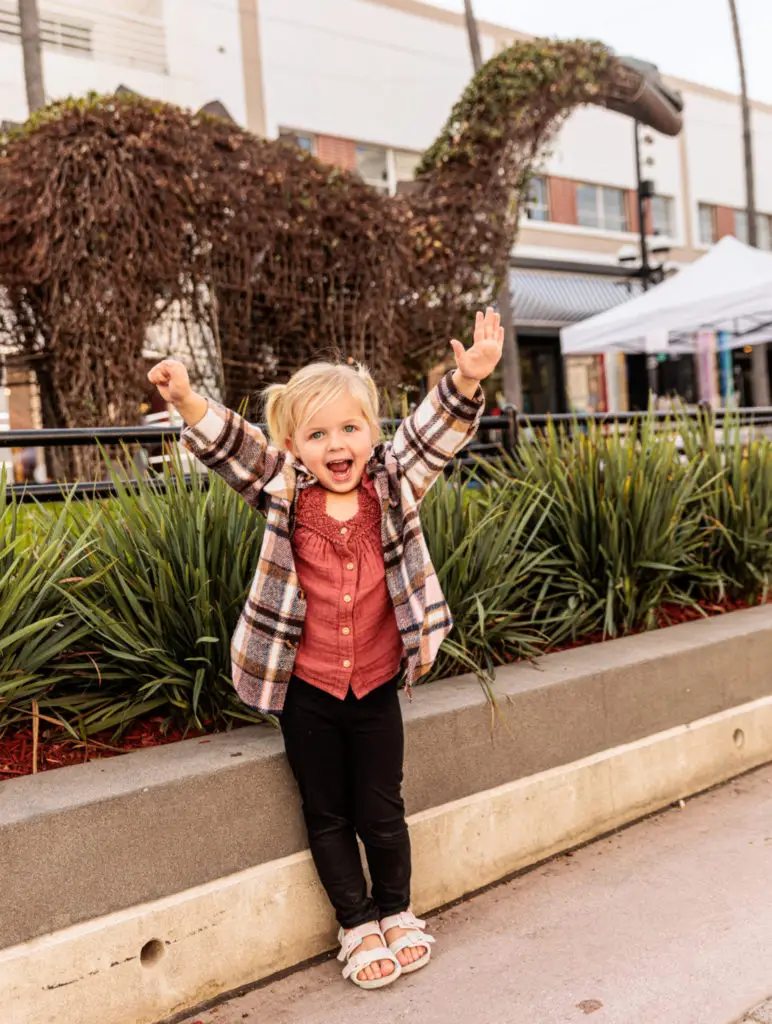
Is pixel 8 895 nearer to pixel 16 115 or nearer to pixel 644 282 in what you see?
pixel 16 115

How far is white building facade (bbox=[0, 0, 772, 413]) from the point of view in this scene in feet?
49.9

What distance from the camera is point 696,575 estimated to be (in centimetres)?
459

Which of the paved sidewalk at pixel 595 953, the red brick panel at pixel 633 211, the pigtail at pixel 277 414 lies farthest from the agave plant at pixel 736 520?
the red brick panel at pixel 633 211

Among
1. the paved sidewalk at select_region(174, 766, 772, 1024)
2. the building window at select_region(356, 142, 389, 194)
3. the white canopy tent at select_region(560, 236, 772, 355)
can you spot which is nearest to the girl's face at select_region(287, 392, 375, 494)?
the paved sidewalk at select_region(174, 766, 772, 1024)

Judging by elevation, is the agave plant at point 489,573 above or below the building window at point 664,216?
below

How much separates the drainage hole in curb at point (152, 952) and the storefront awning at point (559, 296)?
1813 centimetres

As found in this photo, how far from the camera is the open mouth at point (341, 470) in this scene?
2643 millimetres

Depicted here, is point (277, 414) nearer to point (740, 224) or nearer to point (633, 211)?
point (633, 211)

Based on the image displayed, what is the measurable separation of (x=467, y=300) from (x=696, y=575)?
2.89 meters

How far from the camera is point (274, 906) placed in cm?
268

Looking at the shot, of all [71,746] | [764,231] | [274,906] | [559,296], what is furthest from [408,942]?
[764,231]

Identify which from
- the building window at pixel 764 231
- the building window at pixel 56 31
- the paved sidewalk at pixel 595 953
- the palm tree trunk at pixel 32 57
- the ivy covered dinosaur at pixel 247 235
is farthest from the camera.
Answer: the building window at pixel 764 231

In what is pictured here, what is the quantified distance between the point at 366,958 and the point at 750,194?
24.7 metres

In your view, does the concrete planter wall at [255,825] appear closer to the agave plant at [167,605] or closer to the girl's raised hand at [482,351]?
the agave plant at [167,605]
